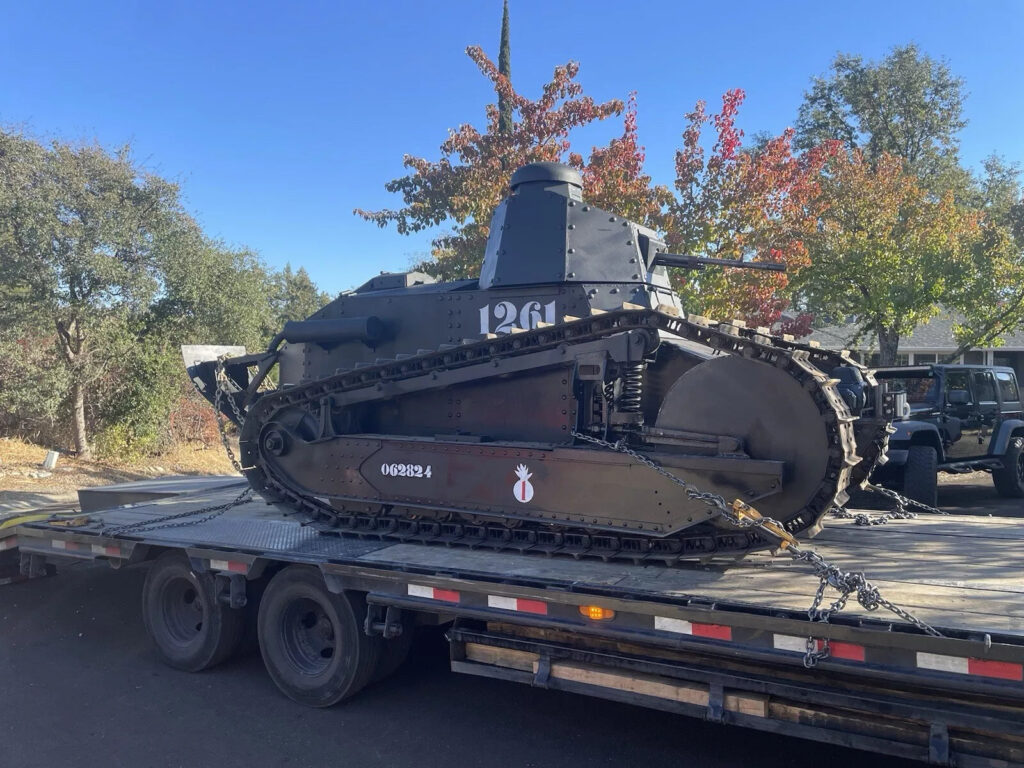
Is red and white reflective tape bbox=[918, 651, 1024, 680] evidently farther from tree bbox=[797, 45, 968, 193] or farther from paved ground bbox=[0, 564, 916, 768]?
tree bbox=[797, 45, 968, 193]

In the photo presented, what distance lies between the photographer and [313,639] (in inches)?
236

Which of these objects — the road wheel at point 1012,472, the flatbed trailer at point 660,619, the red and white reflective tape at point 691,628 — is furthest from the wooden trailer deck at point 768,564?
the road wheel at point 1012,472

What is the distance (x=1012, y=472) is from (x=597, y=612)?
39.8 ft

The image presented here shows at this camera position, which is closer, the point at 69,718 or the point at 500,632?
the point at 500,632

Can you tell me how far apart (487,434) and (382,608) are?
164 centimetres

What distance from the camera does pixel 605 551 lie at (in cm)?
561

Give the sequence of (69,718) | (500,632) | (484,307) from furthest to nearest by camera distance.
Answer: (484,307)
(69,718)
(500,632)

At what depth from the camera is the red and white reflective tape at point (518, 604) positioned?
4785 millimetres

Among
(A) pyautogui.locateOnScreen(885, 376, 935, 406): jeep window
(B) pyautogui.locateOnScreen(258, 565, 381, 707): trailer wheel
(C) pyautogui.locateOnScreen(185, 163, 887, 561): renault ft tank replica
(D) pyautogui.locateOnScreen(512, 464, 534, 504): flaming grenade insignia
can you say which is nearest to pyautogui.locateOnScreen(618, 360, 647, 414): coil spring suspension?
(C) pyautogui.locateOnScreen(185, 163, 887, 561): renault ft tank replica

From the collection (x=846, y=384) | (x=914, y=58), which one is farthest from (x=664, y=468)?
(x=914, y=58)

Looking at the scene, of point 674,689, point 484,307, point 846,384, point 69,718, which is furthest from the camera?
point 484,307

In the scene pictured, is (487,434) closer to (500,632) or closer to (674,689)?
(500,632)

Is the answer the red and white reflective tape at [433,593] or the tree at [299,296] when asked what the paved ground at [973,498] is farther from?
the tree at [299,296]

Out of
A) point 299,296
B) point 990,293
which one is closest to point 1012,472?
point 990,293
